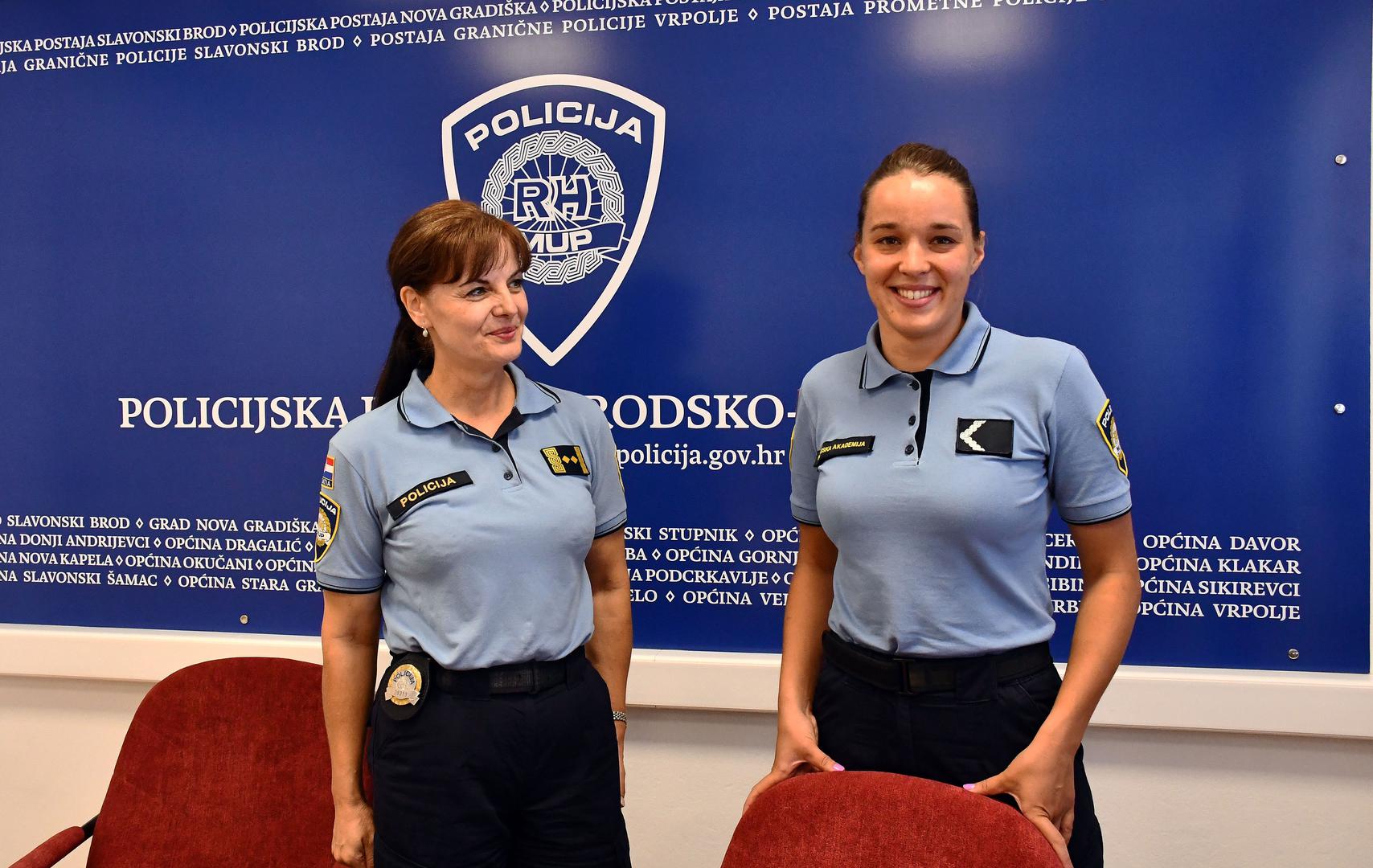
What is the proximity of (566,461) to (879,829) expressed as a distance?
0.66m

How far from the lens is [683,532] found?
203 centimetres

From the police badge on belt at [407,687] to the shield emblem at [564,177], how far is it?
86 centimetres

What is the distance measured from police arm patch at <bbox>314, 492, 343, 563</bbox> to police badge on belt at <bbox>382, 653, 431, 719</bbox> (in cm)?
20

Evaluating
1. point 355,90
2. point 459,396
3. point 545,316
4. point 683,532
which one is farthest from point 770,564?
point 355,90

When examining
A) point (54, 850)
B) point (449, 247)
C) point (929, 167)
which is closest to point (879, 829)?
point (929, 167)

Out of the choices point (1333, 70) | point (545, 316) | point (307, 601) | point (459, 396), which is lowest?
point (307, 601)

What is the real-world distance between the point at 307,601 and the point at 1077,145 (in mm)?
1893

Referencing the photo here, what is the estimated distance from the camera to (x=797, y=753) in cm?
130

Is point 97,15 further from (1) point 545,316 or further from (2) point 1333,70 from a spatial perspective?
(2) point 1333,70

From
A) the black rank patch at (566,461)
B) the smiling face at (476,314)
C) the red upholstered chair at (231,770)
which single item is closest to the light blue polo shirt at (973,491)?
the black rank patch at (566,461)

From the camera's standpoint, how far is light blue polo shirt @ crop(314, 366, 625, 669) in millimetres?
1318

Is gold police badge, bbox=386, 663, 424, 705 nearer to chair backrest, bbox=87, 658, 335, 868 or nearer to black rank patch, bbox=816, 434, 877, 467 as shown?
chair backrest, bbox=87, 658, 335, 868

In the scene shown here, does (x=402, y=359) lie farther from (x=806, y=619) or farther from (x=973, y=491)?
(x=973, y=491)

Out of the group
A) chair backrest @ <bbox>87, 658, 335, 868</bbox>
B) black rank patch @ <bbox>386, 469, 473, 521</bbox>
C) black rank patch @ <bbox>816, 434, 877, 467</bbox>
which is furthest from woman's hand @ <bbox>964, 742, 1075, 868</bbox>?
chair backrest @ <bbox>87, 658, 335, 868</bbox>
